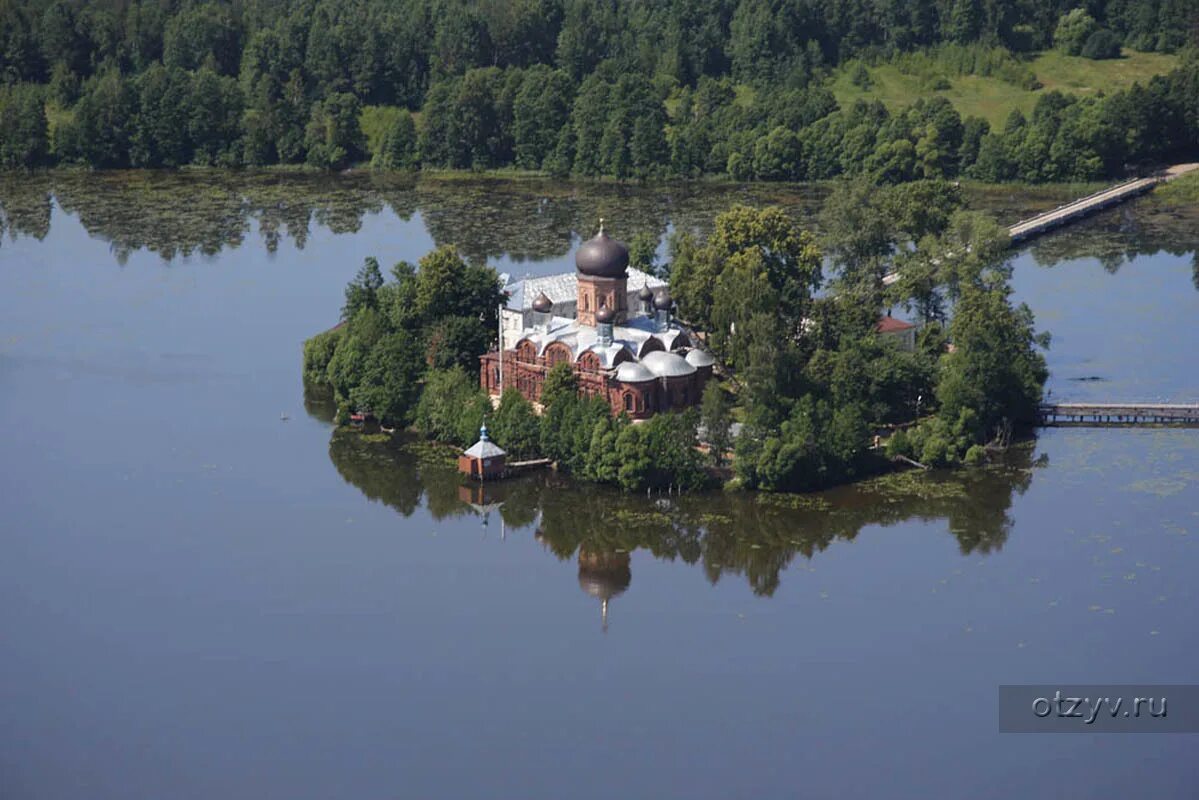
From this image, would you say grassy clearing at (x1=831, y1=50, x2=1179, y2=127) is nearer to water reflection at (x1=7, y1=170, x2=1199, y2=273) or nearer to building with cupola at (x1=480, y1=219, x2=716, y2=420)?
water reflection at (x1=7, y1=170, x2=1199, y2=273)

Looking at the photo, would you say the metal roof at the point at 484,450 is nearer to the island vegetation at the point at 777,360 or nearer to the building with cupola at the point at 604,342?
the island vegetation at the point at 777,360

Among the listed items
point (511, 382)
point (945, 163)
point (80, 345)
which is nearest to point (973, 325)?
point (511, 382)

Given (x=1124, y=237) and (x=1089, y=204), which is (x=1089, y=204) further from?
(x=1124, y=237)

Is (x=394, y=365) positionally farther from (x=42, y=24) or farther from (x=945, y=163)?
(x=42, y=24)

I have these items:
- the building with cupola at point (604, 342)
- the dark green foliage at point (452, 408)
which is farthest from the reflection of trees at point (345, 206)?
the dark green foliage at point (452, 408)

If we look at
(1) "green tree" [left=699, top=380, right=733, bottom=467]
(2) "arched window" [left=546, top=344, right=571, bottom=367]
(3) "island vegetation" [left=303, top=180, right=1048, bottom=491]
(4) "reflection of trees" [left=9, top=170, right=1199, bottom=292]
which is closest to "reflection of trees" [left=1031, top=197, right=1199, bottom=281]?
(4) "reflection of trees" [left=9, top=170, right=1199, bottom=292]

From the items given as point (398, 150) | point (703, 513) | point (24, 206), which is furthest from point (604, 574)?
point (398, 150)
